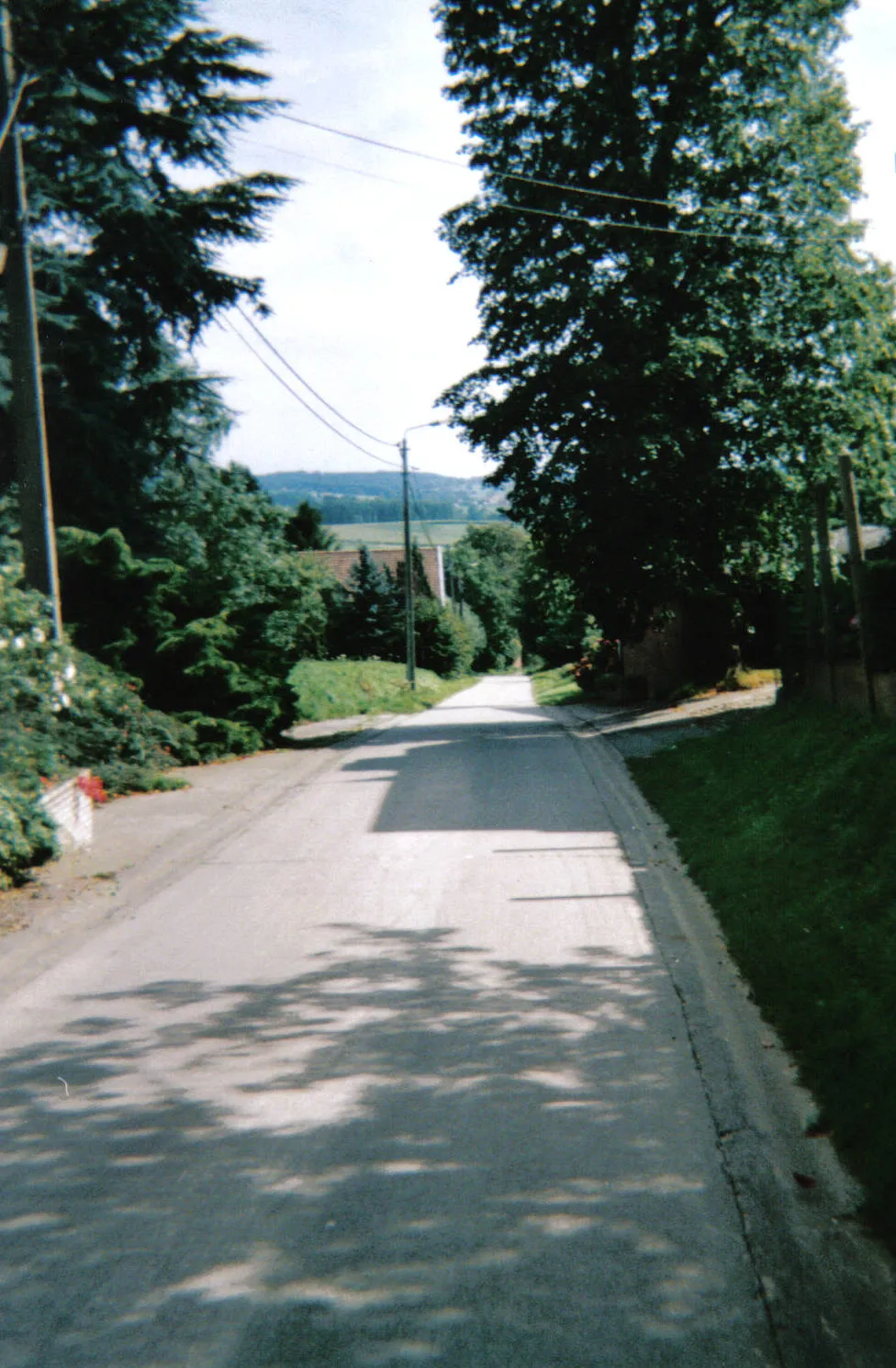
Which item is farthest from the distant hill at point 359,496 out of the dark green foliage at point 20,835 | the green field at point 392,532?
the dark green foliage at point 20,835

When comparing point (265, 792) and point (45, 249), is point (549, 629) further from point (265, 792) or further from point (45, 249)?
point (265, 792)

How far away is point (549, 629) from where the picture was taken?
70.8 metres

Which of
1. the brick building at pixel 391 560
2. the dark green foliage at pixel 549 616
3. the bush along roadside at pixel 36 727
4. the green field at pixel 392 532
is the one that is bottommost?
the bush along roadside at pixel 36 727

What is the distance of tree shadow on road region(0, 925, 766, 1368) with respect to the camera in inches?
128

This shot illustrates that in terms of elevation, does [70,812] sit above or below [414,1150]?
A: above

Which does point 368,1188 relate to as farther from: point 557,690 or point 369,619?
point 369,619

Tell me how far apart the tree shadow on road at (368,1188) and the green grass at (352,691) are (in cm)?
2115

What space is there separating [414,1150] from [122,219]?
64.2 ft

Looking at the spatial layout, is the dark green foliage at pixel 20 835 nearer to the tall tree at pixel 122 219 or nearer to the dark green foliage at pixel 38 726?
the dark green foliage at pixel 38 726

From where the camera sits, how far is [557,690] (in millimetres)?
47156

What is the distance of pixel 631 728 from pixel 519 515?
4.79 meters

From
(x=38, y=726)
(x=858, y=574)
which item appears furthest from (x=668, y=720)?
(x=38, y=726)

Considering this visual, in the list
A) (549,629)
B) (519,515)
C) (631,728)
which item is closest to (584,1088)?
(631,728)

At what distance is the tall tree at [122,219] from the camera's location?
1980cm
